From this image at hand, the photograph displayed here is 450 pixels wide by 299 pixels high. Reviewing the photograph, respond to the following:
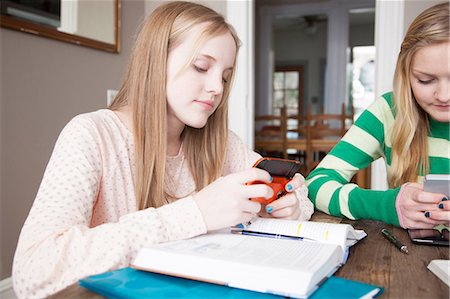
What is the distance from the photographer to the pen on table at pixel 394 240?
76 centimetres

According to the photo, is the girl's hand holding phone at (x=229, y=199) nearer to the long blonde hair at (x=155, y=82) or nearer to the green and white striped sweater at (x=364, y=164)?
the long blonde hair at (x=155, y=82)

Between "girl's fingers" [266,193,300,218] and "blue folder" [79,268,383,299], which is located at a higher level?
"girl's fingers" [266,193,300,218]

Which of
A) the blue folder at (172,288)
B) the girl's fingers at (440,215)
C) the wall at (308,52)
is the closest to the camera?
the blue folder at (172,288)

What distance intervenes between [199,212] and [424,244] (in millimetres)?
430

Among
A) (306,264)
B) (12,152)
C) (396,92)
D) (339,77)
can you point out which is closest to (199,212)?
(306,264)

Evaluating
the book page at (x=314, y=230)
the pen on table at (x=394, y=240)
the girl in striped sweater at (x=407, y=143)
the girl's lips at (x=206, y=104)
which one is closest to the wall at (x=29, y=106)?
the girl's lips at (x=206, y=104)

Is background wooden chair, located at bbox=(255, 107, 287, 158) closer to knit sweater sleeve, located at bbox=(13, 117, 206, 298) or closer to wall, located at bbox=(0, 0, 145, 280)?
wall, located at bbox=(0, 0, 145, 280)

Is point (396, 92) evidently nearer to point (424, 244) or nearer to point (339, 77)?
point (424, 244)

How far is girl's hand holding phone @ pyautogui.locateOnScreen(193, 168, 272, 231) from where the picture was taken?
2.31 ft

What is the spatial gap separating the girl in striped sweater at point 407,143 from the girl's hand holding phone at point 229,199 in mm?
393

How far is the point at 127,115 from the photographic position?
3.39 ft

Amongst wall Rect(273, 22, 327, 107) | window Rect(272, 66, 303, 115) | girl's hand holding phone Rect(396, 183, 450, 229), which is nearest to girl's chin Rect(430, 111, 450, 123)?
girl's hand holding phone Rect(396, 183, 450, 229)

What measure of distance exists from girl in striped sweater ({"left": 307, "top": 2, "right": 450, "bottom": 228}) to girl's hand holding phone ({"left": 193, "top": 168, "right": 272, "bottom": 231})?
0.39m

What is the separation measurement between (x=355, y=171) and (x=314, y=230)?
63 centimetres
